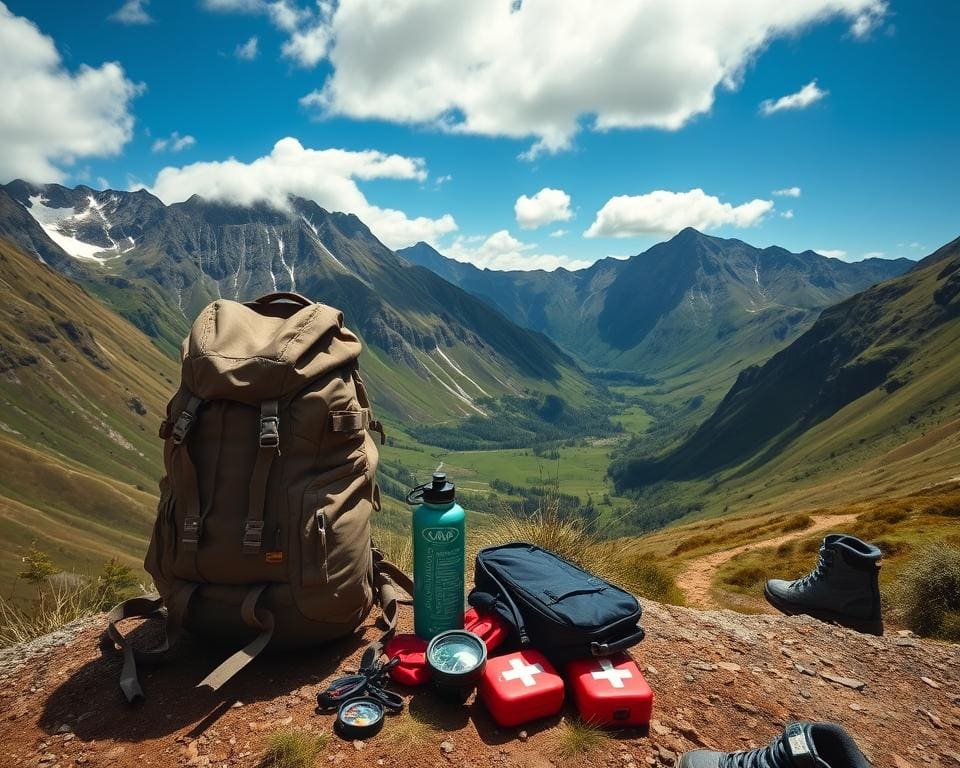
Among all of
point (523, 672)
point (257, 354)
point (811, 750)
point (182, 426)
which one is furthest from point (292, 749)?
point (811, 750)

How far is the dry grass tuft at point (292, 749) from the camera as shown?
158 inches

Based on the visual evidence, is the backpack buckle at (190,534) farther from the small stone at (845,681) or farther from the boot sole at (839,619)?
the boot sole at (839,619)

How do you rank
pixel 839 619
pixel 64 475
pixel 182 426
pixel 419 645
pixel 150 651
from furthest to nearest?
pixel 64 475 < pixel 839 619 < pixel 419 645 < pixel 150 651 < pixel 182 426

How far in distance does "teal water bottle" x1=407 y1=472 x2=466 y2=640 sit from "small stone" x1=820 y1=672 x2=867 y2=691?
13.6ft

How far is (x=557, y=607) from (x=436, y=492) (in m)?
1.62

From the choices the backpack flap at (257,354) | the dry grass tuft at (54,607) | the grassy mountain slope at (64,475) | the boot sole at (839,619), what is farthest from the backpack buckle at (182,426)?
the grassy mountain slope at (64,475)

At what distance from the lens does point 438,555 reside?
538 cm

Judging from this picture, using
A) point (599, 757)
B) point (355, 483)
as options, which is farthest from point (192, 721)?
point (599, 757)

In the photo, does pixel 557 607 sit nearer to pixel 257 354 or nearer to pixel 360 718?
pixel 360 718

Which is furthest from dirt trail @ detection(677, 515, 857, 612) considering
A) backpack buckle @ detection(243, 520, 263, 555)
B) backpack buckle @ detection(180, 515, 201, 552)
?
backpack buckle @ detection(180, 515, 201, 552)

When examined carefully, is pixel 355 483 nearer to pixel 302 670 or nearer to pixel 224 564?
pixel 224 564

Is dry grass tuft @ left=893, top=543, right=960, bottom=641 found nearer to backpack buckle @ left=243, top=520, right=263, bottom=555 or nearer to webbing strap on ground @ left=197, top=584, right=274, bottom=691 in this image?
webbing strap on ground @ left=197, top=584, right=274, bottom=691

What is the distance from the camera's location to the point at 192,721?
181 inches

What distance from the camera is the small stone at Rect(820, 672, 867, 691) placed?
5.67m
